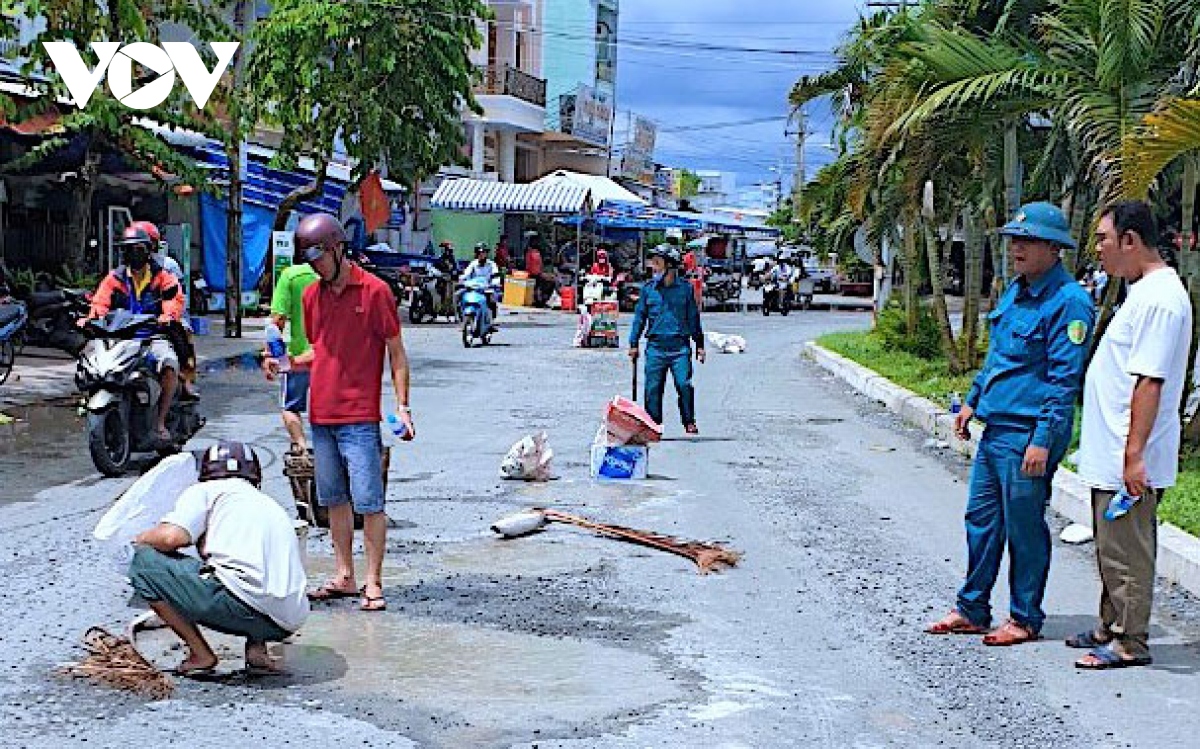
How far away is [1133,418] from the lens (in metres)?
6.23

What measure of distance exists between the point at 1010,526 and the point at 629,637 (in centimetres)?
175

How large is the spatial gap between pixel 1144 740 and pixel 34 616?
4.73 meters

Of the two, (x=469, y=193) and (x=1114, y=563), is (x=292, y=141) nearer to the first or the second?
(x=469, y=193)

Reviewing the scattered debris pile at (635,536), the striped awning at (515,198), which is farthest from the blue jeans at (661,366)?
the striped awning at (515,198)

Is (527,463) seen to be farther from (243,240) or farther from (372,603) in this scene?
(243,240)

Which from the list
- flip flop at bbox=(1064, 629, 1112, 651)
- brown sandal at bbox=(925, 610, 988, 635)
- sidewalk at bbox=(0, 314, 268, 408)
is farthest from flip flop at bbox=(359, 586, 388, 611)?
sidewalk at bbox=(0, 314, 268, 408)

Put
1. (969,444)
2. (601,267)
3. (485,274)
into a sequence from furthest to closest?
1. (601,267)
2. (485,274)
3. (969,444)

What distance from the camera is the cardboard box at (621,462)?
11.2 m

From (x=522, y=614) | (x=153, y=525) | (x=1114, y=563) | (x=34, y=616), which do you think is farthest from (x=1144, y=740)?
(x=34, y=616)

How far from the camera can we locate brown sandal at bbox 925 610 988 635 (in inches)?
275

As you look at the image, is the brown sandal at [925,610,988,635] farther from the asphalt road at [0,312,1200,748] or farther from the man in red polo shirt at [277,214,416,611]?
the man in red polo shirt at [277,214,416,611]

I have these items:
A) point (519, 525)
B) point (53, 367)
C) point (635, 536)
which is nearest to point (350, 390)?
point (519, 525)

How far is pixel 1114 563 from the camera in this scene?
6465 mm

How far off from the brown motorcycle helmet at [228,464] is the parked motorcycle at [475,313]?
18.5 metres
